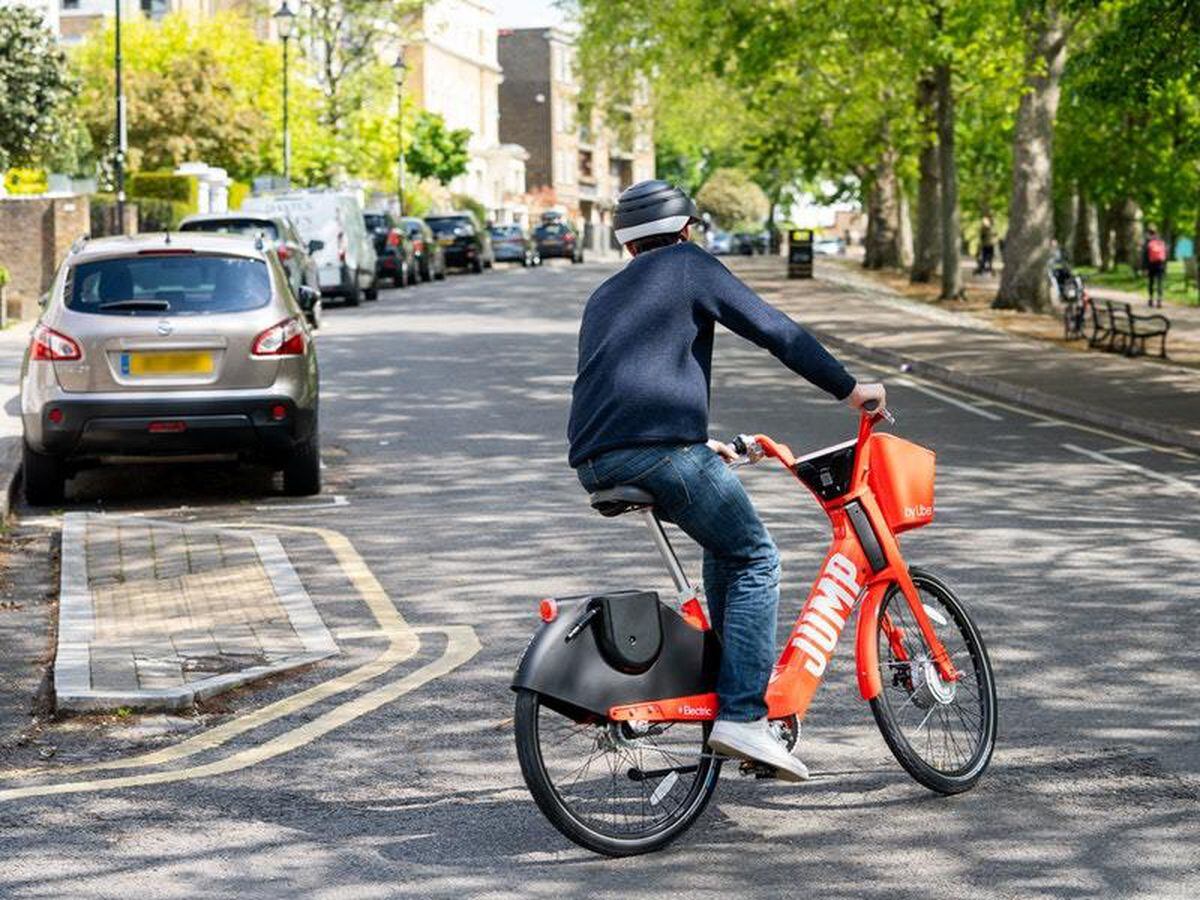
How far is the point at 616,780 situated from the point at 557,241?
248 ft

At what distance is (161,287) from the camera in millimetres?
14188

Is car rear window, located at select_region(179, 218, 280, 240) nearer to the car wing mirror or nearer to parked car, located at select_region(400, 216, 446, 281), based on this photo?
the car wing mirror

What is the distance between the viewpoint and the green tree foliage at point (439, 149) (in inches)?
4318

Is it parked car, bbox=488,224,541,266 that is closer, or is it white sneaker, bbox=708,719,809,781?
white sneaker, bbox=708,719,809,781

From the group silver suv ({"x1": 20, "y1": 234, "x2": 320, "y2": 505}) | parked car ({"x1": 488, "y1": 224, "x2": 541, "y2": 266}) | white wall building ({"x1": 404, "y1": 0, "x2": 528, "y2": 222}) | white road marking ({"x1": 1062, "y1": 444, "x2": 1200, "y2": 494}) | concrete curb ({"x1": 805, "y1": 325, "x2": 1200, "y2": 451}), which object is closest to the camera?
silver suv ({"x1": 20, "y1": 234, "x2": 320, "y2": 505})

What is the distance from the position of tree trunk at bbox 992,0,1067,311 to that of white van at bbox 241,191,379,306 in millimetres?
11513

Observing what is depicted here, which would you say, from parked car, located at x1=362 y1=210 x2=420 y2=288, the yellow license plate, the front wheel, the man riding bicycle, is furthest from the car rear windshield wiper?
parked car, located at x1=362 y1=210 x2=420 y2=288

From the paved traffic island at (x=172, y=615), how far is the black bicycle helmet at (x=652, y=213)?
2806 millimetres

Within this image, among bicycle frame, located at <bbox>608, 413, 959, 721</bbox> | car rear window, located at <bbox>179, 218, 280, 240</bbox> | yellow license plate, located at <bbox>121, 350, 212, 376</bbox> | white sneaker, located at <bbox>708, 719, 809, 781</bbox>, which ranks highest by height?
car rear window, located at <bbox>179, 218, 280, 240</bbox>

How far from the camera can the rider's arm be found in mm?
6133

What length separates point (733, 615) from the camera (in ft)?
20.5

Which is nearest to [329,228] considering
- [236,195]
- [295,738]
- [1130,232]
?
[236,195]

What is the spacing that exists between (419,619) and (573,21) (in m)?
49.2

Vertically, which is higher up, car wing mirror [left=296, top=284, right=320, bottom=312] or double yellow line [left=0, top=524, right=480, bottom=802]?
car wing mirror [left=296, top=284, right=320, bottom=312]
